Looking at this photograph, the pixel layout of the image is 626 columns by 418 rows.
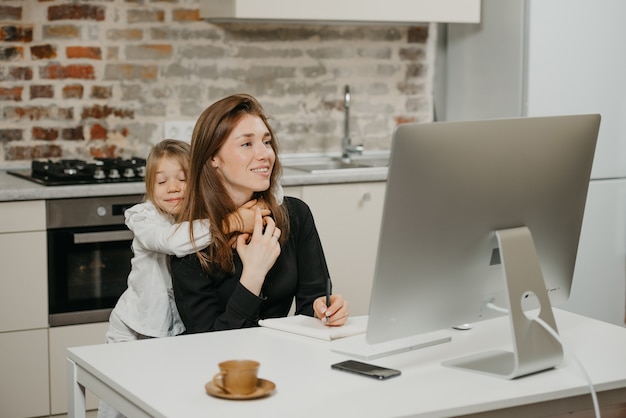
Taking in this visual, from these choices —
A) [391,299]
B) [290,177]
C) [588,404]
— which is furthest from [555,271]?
[290,177]

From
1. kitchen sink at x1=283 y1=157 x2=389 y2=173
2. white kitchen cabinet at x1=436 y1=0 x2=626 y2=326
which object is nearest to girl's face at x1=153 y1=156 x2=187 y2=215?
kitchen sink at x1=283 y1=157 x2=389 y2=173

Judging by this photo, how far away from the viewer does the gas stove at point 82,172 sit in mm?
3492

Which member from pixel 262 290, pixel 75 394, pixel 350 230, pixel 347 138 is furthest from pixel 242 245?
pixel 347 138

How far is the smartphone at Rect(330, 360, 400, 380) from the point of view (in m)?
1.91

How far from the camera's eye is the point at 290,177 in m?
3.80

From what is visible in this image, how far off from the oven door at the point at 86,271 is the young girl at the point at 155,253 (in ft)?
2.80

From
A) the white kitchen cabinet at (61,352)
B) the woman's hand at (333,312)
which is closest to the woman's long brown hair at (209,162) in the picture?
the woman's hand at (333,312)

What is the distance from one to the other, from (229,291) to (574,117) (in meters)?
0.98

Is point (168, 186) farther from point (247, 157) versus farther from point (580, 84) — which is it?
point (580, 84)

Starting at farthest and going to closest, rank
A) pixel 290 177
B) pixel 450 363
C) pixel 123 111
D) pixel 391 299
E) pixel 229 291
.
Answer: pixel 123 111
pixel 290 177
pixel 229 291
pixel 450 363
pixel 391 299

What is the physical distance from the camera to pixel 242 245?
2.43 meters

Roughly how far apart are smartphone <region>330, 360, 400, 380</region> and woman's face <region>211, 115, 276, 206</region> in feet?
2.18

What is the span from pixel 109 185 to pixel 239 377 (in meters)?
1.90

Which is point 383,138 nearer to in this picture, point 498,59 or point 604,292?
point 498,59
